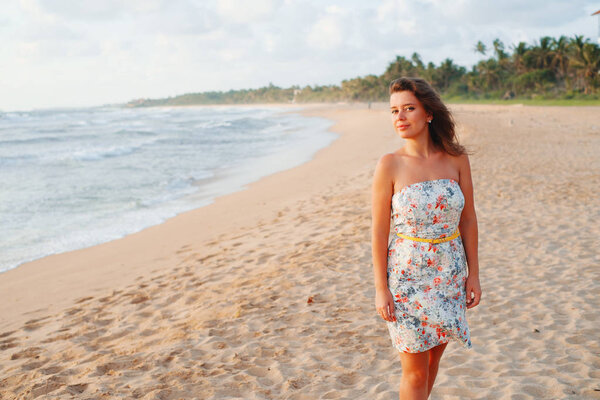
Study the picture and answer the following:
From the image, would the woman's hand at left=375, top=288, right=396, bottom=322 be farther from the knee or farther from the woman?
the knee

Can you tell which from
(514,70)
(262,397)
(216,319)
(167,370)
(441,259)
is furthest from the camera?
(514,70)

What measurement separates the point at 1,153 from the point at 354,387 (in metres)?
23.3

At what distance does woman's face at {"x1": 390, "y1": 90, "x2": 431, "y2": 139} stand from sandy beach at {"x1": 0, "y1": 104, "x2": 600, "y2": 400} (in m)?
0.49

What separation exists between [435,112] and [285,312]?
2.68 m

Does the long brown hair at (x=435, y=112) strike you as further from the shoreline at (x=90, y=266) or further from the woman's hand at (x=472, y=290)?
the shoreline at (x=90, y=266)

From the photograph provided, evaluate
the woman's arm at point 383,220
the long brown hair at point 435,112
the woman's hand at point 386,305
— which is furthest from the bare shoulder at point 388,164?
the woman's hand at point 386,305

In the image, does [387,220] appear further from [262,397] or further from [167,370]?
[167,370]

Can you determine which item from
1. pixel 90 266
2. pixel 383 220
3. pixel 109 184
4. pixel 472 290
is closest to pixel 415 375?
pixel 472 290

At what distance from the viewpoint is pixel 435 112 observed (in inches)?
83.9

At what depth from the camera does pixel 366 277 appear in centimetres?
498

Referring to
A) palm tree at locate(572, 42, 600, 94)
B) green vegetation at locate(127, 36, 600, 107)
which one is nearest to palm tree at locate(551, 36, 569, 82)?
green vegetation at locate(127, 36, 600, 107)

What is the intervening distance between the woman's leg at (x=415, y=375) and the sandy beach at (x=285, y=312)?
2.78 ft

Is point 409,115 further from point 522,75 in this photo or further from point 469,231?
point 522,75

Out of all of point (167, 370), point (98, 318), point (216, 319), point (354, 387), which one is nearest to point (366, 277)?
point (216, 319)
